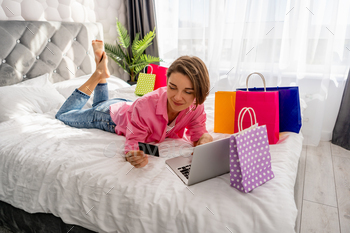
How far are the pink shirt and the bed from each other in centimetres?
8

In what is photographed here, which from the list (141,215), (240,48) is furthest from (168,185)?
(240,48)

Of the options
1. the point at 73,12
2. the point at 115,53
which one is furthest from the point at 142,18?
the point at 73,12

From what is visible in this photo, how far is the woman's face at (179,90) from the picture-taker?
1.08 meters

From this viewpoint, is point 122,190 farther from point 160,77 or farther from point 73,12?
point 73,12

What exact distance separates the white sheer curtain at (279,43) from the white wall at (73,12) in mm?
739

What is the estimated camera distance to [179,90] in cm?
110

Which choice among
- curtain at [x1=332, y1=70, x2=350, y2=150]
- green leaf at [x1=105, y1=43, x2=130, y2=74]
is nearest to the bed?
green leaf at [x1=105, y1=43, x2=130, y2=74]

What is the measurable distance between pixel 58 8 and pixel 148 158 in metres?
2.06

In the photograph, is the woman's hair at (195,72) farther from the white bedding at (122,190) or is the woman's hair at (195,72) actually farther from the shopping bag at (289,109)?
the shopping bag at (289,109)

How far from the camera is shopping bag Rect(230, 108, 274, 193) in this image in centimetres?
84

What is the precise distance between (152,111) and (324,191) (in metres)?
1.44

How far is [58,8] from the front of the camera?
2.38 metres

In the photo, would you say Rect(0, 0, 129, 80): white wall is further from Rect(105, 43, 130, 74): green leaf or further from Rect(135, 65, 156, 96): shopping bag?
Rect(135, 65, 156, 96): shopping bag

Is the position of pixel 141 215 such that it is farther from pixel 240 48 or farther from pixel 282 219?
pixel 240 48
